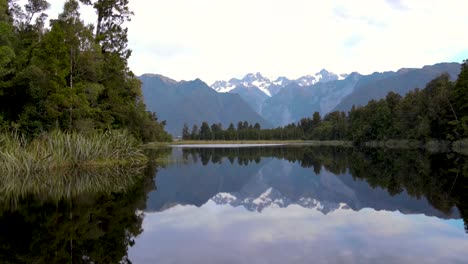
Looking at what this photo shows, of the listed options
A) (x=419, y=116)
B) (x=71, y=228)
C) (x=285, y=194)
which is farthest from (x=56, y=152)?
(x=419, y=116)

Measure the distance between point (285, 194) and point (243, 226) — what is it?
9881mm

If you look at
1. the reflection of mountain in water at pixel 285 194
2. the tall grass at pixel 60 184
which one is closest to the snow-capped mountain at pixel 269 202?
the reflection of mountain in water at pixel 285 194

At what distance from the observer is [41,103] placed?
3312 cm

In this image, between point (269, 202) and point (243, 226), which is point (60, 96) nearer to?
point (269, 202)

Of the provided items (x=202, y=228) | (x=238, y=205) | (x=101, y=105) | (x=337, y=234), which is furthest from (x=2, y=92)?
(x=337, y=234)

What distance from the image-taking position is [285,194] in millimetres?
23656

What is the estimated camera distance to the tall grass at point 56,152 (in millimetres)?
24438

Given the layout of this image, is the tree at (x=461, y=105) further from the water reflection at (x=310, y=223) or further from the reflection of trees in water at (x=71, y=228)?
the reflection of trees in water at (x=71, y=228)

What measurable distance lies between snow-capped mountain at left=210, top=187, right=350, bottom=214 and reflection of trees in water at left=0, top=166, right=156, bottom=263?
442cm

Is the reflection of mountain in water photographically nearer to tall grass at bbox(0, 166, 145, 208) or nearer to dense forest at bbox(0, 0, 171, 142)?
tall grass at bbox(0, 166, 145, 208)

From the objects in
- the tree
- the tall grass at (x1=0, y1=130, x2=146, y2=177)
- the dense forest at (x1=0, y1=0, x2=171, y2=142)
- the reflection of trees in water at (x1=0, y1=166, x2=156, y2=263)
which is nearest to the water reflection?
the reflection of trees in water at (x1=0, y1=166, x2=156, y2=263)

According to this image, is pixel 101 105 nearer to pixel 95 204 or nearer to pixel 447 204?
pixel 95 204

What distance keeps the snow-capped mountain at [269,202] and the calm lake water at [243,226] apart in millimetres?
49

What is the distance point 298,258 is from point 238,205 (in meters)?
10.1
